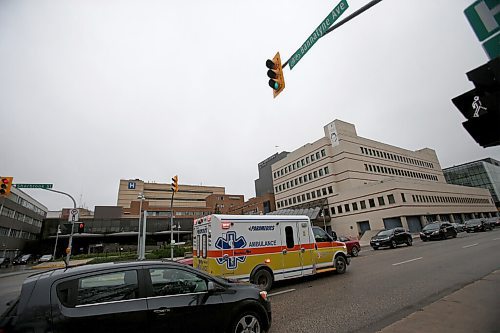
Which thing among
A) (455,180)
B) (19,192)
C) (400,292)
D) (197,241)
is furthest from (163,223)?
(455,180)

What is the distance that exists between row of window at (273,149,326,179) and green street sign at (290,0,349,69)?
47702mm

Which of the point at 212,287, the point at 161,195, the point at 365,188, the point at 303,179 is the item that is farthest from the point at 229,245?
the point at 161,195

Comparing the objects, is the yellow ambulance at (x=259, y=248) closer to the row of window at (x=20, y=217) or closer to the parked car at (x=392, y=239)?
the parked car at (x=392, y=239)

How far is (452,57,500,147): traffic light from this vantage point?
9.76 ft

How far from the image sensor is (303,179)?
5681 cm

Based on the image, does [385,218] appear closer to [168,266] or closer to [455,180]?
[168,266]

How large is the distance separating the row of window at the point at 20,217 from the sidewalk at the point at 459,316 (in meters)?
57.0

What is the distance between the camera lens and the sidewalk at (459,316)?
404 cm

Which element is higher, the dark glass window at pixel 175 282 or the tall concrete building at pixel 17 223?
the tall concrete building at pixel 17 223

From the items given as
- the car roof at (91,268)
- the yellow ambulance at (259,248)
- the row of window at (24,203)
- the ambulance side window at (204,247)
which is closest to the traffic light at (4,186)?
the yellow ambulance at (259,248)

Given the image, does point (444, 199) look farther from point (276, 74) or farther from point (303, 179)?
point (276, 74)

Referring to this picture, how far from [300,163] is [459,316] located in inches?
2144

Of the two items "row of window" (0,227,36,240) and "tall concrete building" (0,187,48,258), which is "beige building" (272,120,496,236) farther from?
"tall concrete building" (0,187,48,258)

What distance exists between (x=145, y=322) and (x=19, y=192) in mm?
63157
